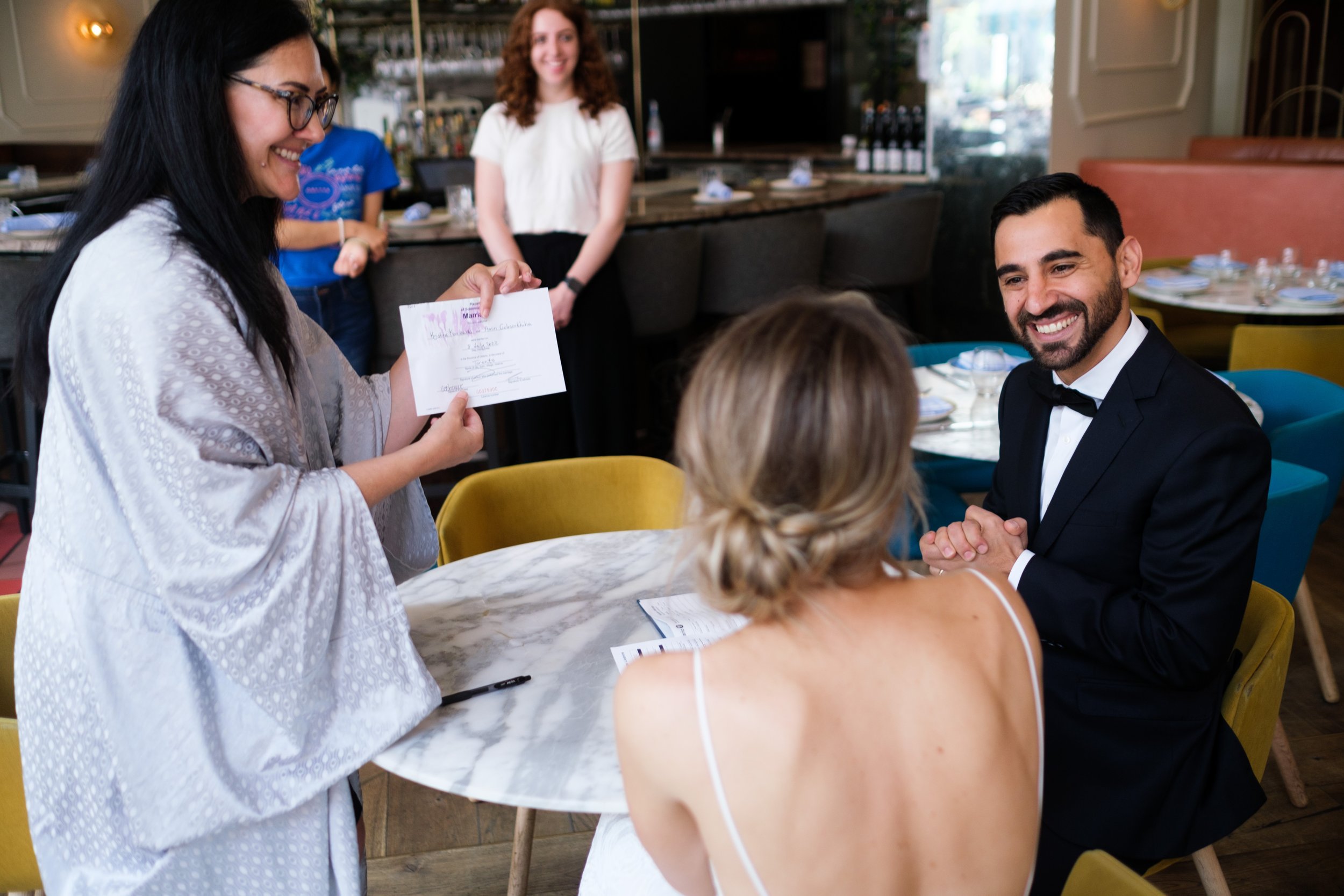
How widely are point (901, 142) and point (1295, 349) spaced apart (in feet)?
12.7

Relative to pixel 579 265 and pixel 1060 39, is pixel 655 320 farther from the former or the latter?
pixel 1060 39

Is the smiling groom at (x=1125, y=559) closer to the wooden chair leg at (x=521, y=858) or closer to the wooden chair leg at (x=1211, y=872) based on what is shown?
the wooden chair leg at (x=1211, y=872)

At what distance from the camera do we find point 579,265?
12.0 ft

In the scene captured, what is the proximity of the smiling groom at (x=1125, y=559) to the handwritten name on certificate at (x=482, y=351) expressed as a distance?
0.67m

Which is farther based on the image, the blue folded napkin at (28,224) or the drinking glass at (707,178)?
the drinking glass at (707,178)

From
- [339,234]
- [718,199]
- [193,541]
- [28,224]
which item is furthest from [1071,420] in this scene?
[28,224]

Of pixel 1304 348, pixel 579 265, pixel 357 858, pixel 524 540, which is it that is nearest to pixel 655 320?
pixel 579 265

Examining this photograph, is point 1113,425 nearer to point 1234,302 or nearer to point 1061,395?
point 1061,395

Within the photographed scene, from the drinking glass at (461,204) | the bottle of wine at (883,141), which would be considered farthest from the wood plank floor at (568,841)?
the bottle of wine at (883,141)

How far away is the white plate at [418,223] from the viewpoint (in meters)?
4.16

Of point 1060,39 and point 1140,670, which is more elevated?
point 1060,39

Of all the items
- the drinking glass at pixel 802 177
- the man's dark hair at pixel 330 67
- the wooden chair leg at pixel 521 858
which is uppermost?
the man's dark hair at pixel 330 67

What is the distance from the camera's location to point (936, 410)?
267 centimetres

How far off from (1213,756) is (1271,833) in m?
1.01
